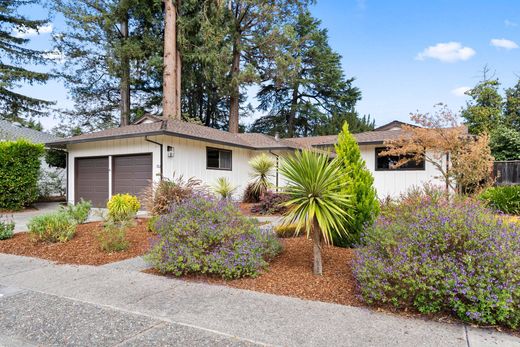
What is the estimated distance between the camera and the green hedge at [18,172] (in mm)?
12258

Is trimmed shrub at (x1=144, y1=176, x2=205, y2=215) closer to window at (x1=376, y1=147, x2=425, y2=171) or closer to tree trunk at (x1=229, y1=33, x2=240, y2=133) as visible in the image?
window at (x1=376, y1=147, x2=425, y2=171)

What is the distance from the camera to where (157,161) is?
11672 mm

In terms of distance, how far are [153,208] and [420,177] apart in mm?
10019

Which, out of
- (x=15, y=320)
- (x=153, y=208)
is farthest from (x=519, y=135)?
(x=15, y=320)

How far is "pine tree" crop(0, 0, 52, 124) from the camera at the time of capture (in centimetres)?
2339

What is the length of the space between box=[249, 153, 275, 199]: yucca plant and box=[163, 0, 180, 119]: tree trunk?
7.32m

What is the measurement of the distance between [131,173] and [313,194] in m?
9.86

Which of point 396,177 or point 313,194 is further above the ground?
point 396,177

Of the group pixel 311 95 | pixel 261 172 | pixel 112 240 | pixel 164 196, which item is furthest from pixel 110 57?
pixel 112 240

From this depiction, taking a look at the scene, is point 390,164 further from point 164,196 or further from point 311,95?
point 311,95

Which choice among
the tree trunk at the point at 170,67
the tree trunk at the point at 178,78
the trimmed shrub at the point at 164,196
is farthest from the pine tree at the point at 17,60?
the trimmed shrub at the point at 164,196

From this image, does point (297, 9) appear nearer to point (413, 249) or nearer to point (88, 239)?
point (88, 239)

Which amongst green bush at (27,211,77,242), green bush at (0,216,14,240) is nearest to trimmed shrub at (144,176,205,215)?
green bush at (27,211,77,242)

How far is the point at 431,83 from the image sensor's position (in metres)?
15.8
